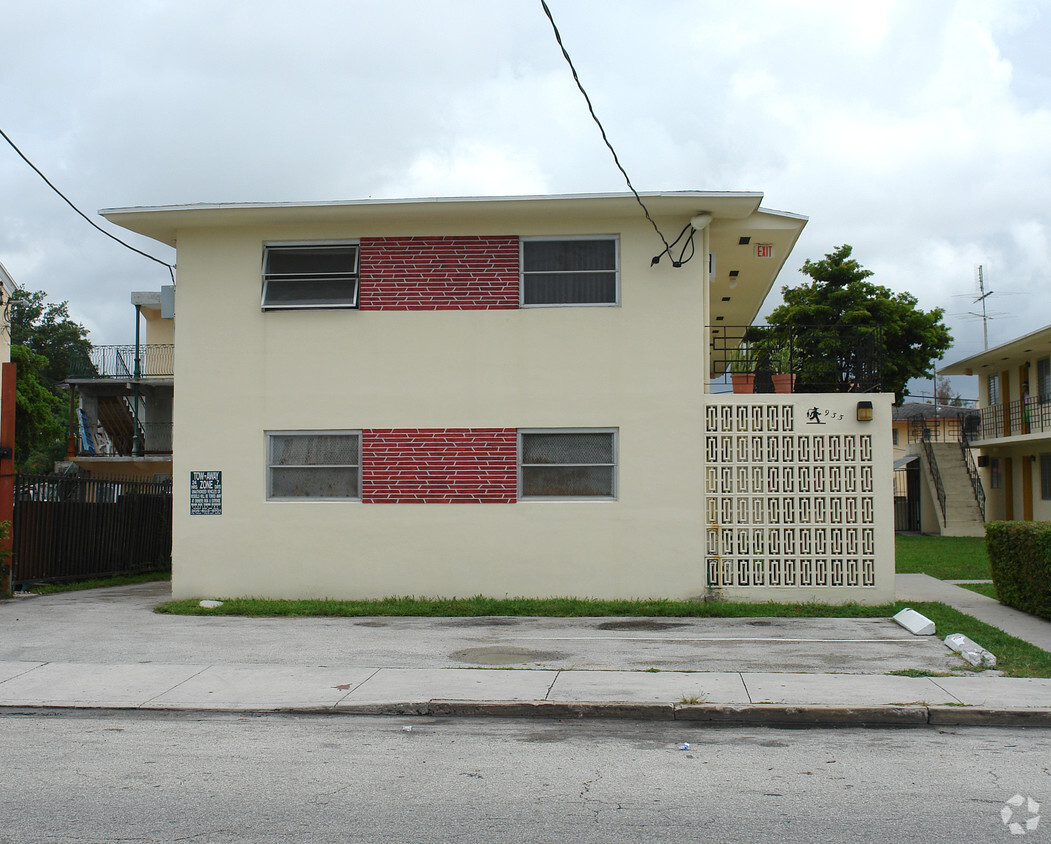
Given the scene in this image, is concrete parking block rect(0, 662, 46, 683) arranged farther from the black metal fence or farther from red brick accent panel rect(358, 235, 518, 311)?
red brick accent panel rect(358, 235, 518, 311)

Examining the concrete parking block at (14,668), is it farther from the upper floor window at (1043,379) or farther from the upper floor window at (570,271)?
the upper floor window at (1043,379)

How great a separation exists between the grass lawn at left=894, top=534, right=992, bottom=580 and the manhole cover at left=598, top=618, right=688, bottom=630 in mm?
6149

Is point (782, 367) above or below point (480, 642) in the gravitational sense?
above

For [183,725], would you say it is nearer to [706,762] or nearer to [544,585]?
[706,762]

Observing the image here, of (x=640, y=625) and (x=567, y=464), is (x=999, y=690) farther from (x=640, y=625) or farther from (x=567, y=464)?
(x=567, y=464)

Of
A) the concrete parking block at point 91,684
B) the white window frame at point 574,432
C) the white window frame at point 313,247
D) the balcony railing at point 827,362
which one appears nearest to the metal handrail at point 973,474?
the balcony railing at point 827,362

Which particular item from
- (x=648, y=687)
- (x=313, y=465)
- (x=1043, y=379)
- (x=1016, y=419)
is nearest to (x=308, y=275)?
(x=313, y=465)

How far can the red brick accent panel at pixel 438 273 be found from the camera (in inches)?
528

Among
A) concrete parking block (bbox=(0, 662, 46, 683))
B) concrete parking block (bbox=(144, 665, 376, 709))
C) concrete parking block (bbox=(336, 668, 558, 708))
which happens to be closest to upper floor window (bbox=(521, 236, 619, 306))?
concrete parking block (bbox=(336, 668, 558, 708))

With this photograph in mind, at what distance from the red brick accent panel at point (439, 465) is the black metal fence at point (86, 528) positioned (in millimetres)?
5829

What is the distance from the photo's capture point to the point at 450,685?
8180 mm

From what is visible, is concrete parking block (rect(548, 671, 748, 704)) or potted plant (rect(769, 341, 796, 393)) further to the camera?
potted plant (rect(769, 341, 796, 393))

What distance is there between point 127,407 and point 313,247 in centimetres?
2377

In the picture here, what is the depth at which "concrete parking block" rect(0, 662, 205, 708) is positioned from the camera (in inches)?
310
